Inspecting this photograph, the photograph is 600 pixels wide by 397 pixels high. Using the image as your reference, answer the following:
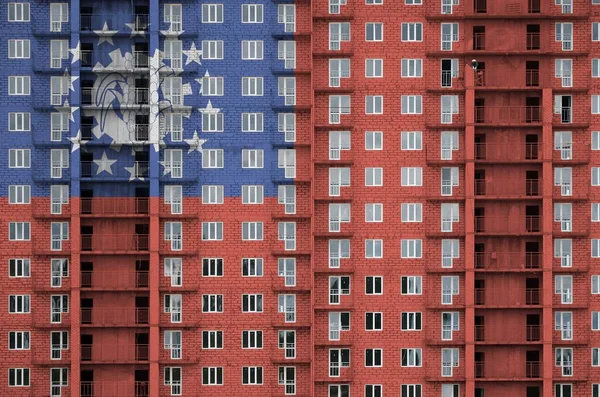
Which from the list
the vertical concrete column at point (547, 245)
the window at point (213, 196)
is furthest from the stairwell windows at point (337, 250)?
the vertical concrete column at point (547, 245)

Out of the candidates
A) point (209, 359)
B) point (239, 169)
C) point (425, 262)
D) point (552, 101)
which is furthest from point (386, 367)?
point (552, 101)

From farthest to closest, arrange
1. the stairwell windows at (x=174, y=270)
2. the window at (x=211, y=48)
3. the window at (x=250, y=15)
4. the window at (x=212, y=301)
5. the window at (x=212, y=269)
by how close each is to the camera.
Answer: the window at (x=250, y=15), the window at (x=211, y=48), the window at (x=212, y=269), the window at (x=212, y=301), the stairwell windows at (x=174, y=270)

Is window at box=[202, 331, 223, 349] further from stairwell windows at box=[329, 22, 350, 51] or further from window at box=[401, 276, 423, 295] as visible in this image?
stairwell windows at box=[329, 22, 350, 51]

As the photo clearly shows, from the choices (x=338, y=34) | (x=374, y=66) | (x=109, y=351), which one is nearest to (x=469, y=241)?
(x=374, y=66)

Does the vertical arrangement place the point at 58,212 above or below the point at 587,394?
above

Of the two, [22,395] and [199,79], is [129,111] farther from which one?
[22,395]

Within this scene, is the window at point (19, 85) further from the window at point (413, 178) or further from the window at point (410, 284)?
the window at point (410, 284)
